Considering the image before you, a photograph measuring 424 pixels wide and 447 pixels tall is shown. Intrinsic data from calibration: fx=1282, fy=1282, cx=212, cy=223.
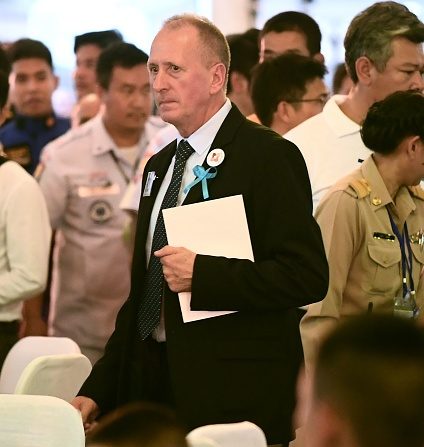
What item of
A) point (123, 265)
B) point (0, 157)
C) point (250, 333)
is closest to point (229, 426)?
point (250, 333)

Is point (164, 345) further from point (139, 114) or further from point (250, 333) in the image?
point (139, 114)

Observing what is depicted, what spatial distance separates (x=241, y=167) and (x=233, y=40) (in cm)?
306

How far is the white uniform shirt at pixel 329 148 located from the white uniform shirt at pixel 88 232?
1.81 meters

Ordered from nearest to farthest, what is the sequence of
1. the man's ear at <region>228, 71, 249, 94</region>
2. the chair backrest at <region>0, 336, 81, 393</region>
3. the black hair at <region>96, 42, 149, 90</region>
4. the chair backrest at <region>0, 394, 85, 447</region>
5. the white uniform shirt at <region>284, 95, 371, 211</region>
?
the chair backrest at <region>0, 394, 85, 447</region>
the chair backrest at <region>0, 336, 81, 393</region>
the white uniform shirt at <region>284, 95, 371, 211</region>
the man's ear at <region>228, 71, 249, 94</region>
the black hair at <region>96, 42, 149, 90</region>

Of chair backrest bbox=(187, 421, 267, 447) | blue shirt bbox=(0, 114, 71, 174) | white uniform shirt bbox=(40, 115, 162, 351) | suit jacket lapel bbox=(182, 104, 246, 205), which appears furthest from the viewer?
blue shirt bbox=(0, 114, 71, 174)

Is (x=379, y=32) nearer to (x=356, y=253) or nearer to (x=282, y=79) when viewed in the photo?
(x=282, y=79)

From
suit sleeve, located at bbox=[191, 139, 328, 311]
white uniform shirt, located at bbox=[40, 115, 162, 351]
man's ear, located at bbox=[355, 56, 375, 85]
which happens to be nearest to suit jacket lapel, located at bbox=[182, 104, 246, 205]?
suit sleeve, located at bbox=[191, 139, 328, 311]

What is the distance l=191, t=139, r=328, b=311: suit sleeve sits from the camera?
3484mm

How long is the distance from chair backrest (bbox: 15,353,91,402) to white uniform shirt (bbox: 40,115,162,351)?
2192 millimetres

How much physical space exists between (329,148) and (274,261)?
1347mm

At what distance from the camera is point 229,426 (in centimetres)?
305

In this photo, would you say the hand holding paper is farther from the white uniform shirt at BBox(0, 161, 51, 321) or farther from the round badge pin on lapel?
the white uniform shirt at BBox(0, 161, 51, 321)

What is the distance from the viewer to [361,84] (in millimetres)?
4914

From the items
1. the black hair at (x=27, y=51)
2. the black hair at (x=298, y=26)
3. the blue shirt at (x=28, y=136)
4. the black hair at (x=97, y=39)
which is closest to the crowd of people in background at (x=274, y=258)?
the black hair at (x=298, y=26)
